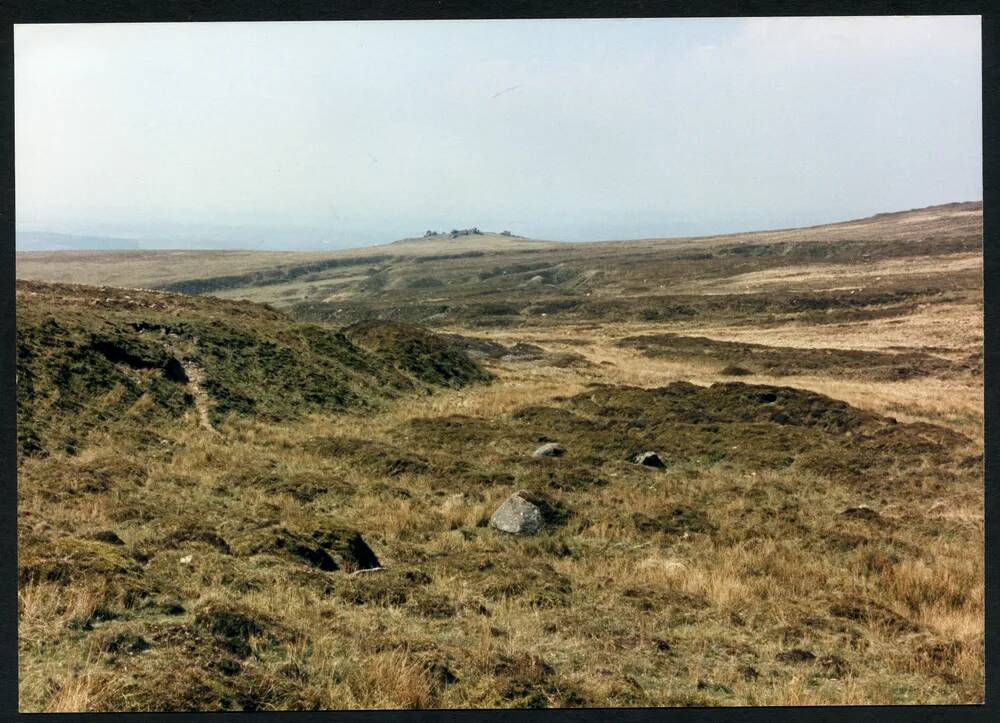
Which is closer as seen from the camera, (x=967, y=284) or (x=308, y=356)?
(x=308, y=356)

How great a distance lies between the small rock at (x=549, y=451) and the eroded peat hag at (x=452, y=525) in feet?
0.31

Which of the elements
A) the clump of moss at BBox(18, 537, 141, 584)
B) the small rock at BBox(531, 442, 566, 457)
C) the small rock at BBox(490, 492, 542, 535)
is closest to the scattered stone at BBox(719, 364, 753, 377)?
the small rock at BBox(531, 442, 566, 457)

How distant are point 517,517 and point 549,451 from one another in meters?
6.47

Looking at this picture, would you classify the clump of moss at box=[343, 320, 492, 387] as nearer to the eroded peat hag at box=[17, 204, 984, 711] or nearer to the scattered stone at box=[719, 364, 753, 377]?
the eroded peat hag at box=[17, 204, 984, 711]

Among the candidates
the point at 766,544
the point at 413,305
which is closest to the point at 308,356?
the point at 766,544

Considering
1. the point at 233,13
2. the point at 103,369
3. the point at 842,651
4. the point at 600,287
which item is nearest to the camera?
the point at 233,13

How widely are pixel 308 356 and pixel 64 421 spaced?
1115 cm

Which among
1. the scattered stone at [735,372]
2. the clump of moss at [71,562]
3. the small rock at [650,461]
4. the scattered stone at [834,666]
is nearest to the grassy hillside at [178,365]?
the clump of moss at [71,562]

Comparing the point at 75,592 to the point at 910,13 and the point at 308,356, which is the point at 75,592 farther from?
the point at 308,356

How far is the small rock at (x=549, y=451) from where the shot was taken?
65.1ft

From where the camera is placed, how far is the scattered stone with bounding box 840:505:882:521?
14422mm

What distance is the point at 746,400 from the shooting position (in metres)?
27.0

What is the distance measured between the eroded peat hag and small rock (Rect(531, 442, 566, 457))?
0.31ft

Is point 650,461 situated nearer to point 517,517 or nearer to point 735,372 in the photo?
point 517,517
